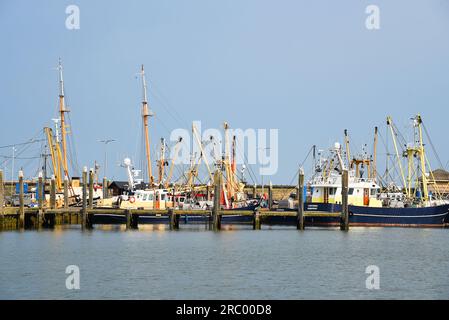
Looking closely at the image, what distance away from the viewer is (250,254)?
47719 mm

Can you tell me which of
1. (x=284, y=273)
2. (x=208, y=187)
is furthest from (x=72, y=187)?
(x=284, y=273)

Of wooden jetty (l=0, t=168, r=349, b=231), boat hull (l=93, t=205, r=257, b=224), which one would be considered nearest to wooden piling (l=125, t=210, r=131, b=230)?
wooden jetty (l=0, t=168, r=349, b=231)

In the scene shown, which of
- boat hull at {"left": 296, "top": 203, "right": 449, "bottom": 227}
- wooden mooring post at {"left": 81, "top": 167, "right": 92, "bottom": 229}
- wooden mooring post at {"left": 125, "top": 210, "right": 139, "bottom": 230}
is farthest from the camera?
boat hull at {"left": 296, "top": 203, "right": 449, "bottom": 227}

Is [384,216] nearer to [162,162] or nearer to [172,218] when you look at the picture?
[172,218]

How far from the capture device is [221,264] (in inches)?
1678

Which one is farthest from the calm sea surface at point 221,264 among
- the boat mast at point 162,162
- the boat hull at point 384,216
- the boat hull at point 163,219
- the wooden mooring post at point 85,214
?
the boat mast at point 162,162

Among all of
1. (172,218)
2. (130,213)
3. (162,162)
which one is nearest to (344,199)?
(172,218)

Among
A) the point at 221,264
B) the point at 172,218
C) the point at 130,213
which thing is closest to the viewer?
the point at 221,264

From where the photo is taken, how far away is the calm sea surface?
34.0 m

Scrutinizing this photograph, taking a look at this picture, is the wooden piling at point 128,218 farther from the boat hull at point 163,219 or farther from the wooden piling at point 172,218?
the boat hull at point 163,219

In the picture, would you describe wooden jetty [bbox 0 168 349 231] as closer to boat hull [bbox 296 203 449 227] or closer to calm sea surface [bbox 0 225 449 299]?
calm sea surface [bbox 0 225 449 299]

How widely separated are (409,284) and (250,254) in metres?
12.7
